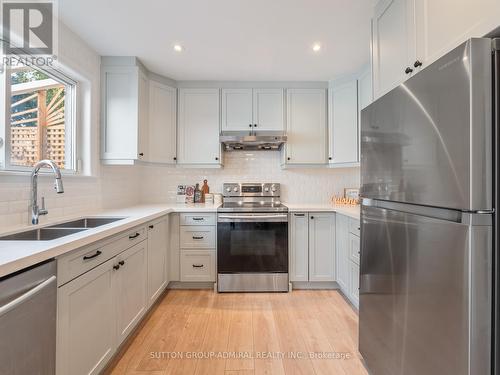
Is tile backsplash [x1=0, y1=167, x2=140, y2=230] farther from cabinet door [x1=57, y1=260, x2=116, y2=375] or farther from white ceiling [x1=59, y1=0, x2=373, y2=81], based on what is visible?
white ceiling [x1=59, y1=0, x2=373, y2=81]

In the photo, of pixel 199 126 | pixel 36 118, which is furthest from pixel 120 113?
pixel 199 126

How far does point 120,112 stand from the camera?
2457mm

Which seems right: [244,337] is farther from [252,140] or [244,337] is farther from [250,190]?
[252,140]

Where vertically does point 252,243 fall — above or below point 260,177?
below

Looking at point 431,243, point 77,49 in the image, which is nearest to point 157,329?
point 431,243

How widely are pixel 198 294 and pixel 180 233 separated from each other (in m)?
0.67

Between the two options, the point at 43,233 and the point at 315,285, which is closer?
the point at 43,233

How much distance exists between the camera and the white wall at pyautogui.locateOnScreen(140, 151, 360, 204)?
3232mm

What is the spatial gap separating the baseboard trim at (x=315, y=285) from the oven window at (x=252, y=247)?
250 millimetres

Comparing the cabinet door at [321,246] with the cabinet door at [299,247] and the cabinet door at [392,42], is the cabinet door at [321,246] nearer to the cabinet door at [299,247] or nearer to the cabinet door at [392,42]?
the cabinet door at [299,247]

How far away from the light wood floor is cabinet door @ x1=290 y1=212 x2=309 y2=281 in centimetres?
23

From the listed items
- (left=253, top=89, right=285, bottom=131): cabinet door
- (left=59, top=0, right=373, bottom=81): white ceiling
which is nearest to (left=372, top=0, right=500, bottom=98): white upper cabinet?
(left=59, top=0, right=373, bottom=81): white ceiling

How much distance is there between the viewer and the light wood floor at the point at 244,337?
160 cm

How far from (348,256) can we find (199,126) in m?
2.18
